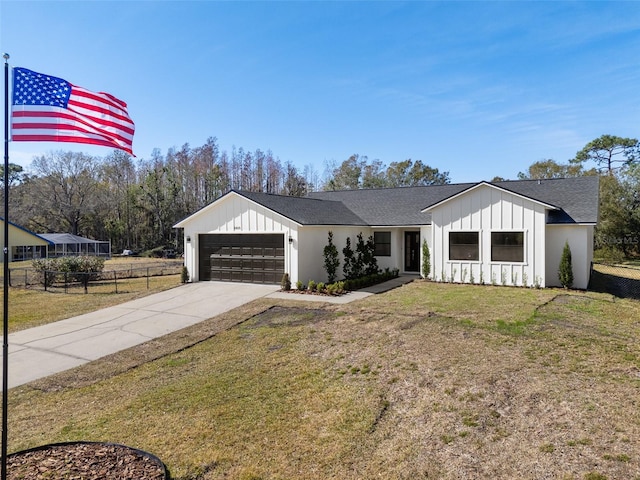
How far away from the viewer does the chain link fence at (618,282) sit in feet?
46.9

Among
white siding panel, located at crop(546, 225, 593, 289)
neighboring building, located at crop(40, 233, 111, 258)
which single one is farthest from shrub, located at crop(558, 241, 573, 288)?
neighboring building, located at crop(40, 233, 111, 258)

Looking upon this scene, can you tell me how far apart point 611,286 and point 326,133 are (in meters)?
21.3

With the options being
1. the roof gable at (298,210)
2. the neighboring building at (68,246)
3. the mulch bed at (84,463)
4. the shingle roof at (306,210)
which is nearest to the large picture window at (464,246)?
the roof gable at (298,210)

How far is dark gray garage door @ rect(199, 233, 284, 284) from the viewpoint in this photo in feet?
50.8

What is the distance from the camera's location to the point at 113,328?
1048 cm

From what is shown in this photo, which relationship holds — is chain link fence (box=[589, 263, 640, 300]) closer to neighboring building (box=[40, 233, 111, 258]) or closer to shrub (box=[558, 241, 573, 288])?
shrub (box=[558, 241, 573, 288])

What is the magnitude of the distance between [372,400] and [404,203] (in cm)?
1533

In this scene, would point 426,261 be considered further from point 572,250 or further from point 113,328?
point 113,328

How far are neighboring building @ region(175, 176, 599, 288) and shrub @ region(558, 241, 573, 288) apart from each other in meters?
0.47

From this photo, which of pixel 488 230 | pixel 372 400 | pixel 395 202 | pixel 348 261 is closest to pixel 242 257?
pixel 348 261

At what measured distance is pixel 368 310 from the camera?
10.7 meters

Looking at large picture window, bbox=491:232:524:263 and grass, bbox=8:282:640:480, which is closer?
grass, bbox=8:282:640:480

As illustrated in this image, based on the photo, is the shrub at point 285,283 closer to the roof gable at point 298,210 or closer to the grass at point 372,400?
the roof gable at point 298,210

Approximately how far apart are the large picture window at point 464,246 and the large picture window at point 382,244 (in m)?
3.58
